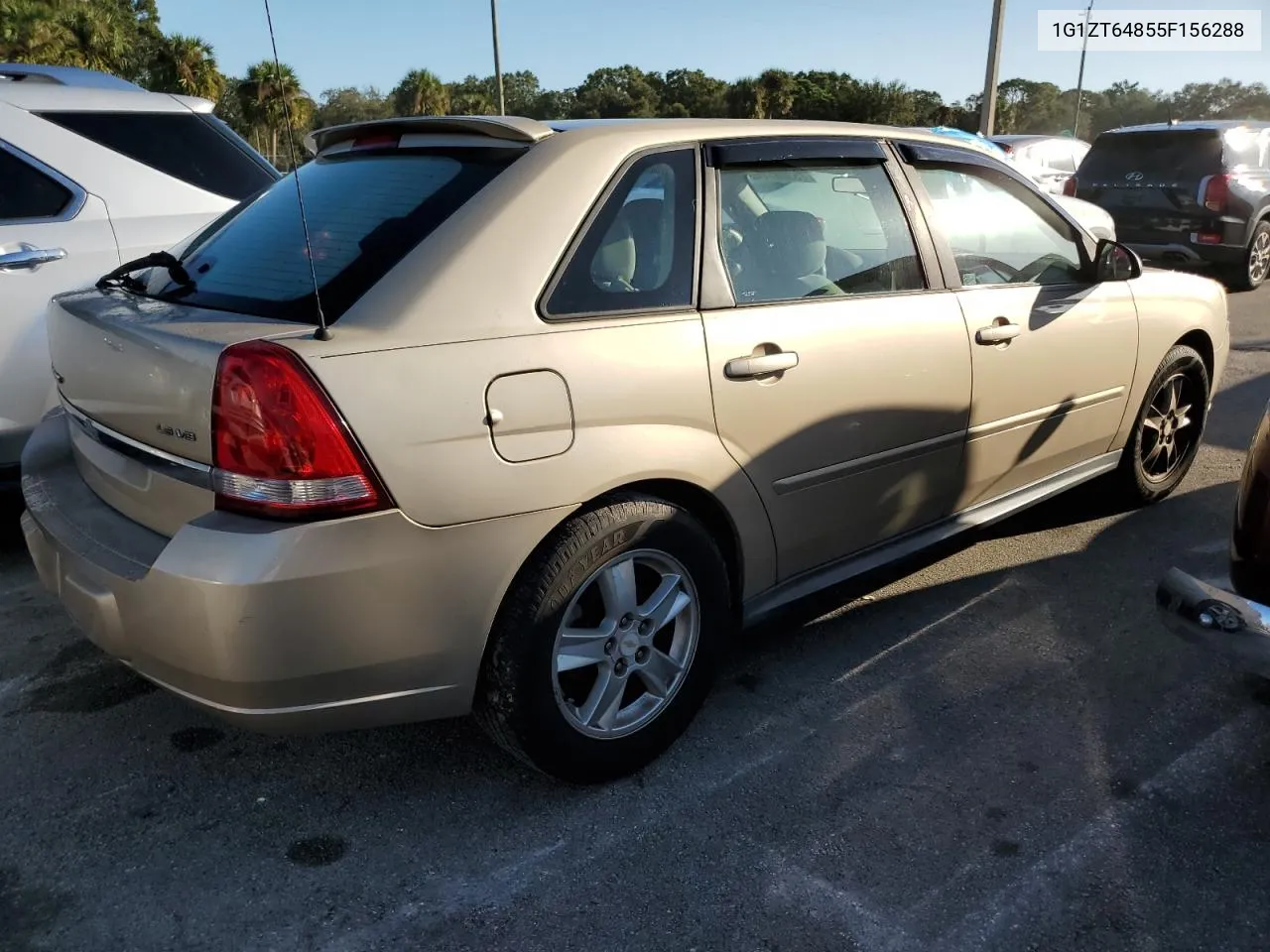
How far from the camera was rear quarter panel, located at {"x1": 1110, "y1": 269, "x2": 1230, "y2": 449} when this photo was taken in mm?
4109

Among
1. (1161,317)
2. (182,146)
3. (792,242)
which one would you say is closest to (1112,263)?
(1161,317)

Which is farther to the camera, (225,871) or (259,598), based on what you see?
(225,871)

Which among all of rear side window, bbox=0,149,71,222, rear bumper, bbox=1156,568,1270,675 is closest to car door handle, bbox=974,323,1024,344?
rear bumper, bbox=1156,568,1270,675

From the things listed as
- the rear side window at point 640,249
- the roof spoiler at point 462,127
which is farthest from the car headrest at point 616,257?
the roof spoiler at point 462,127

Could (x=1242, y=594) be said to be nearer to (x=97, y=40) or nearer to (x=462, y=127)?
(x=462, y=127)

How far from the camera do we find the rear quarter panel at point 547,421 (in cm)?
216

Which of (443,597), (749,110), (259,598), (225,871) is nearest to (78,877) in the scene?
(225,871)

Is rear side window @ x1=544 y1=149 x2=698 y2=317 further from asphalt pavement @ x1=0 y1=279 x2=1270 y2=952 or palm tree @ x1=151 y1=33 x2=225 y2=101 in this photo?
palm tree @ x1=151 y1=33 x2=225 y2=101

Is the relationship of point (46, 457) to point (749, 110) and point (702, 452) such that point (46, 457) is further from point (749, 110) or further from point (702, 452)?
point (749, 110)

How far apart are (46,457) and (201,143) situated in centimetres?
235

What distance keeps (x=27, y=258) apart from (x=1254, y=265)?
11246 mm

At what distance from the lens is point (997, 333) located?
3.43m

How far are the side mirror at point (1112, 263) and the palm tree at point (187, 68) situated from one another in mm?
46346

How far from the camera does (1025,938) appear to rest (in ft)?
7.13
